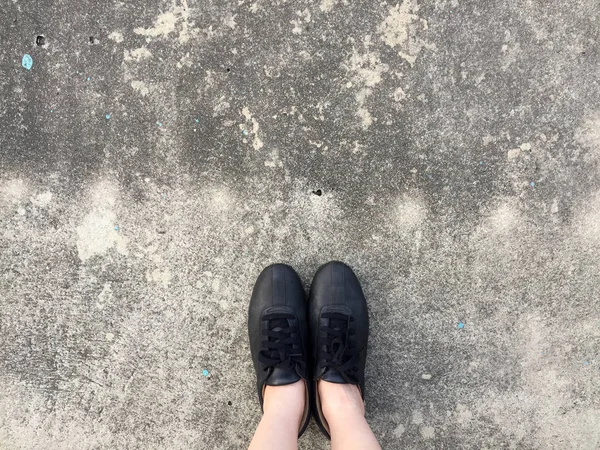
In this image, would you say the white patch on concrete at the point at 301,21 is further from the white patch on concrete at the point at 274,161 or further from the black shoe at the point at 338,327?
the black shoe at the point at 338,327

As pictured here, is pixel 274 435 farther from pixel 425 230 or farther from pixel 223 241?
pixel 425 230

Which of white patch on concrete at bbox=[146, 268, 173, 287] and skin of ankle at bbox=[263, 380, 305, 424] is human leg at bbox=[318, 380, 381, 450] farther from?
white patch on concrete at bbox=[146, 268, 173, 287]

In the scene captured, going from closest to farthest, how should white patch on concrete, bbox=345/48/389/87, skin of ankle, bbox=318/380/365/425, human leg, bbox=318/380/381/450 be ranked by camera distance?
1. human leg, bbox=318/380/381/450
2. skin of ankle, bbox=318/380/365/425
3. white patch on concrete, bbox=345/48/389/87

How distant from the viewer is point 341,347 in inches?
69.5

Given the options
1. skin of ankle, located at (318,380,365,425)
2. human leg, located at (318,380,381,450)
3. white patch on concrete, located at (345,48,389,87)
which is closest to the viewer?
human leg, located at (318,380,381,450)

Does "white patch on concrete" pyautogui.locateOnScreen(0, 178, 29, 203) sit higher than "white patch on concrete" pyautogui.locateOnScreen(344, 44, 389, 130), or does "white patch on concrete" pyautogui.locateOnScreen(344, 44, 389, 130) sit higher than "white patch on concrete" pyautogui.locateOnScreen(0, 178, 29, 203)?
"white patch on concrete" pyautogui.locateOnScreen(344, 44, 389, 130)

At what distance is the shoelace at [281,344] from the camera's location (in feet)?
5.76

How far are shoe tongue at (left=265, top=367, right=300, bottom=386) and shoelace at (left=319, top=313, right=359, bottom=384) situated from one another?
0.44ft

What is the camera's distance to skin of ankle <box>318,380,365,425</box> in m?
1.66

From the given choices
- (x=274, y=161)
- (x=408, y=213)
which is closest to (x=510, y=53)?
(x=408, y=213)

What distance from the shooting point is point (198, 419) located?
182cm

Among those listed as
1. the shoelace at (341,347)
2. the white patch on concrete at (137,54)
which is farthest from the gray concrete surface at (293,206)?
the shoelace at (341,347)

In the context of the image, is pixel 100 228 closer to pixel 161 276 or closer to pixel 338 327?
pixel 161 276

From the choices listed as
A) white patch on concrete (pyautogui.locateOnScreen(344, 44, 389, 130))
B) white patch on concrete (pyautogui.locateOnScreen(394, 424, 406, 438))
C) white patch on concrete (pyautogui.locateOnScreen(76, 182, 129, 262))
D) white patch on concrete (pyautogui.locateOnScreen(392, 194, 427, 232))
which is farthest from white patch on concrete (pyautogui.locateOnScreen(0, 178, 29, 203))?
white patch on concrete (pyautogui.locateOnScreen(394, 424, 406, 438))
